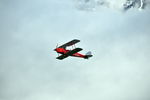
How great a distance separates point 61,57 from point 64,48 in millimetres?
4533

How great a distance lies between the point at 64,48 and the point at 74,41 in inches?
195

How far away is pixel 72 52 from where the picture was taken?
497 ft

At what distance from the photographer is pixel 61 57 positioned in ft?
506

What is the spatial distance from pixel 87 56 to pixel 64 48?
12377 mm

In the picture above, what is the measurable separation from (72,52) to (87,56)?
1438 cm

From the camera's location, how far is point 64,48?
515 ft

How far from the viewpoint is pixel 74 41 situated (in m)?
158

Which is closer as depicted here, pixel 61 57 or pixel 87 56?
pixel 61 57

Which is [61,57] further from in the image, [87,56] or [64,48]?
[87,56]

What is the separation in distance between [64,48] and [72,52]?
6558 millimetres

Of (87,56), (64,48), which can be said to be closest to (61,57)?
(64,48)

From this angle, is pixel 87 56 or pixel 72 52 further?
pixel 87 56
